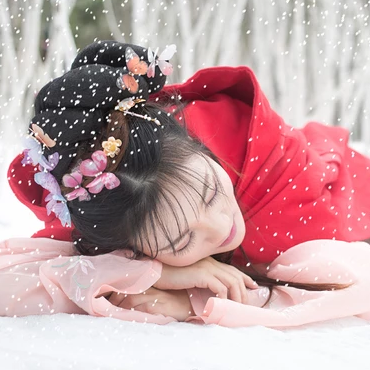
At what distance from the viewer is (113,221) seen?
80cm

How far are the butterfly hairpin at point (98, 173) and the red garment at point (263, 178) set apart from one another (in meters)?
0.20

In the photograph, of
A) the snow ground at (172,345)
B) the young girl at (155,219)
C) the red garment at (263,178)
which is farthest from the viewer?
the red garment at (263,178)

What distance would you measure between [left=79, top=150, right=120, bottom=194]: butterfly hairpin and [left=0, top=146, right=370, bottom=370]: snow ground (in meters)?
0.16

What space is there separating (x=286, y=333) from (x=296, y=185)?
0.93 feet

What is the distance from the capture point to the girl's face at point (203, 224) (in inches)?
30.6

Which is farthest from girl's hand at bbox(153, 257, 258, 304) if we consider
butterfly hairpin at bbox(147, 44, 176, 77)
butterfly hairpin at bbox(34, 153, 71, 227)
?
butterfly hairpin at bbox(147, 44, 176, 77)

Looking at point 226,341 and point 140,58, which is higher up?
point 140,58

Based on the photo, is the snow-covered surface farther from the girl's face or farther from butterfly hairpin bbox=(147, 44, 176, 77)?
butterfly hairpin bbox=(147, 44, 176, 77)

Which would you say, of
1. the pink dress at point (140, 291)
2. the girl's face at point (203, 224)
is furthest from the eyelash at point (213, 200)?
the pink dress at point (140, 291)

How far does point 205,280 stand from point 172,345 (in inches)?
5.1

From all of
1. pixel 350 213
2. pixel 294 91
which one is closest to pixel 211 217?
pixel 350 213

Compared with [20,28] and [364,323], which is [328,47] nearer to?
[20,28]

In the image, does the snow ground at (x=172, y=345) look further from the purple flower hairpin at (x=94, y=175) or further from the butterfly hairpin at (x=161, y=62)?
the butterfly hairpin at (x=161, y=62)

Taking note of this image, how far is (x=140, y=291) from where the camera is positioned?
82 cm
